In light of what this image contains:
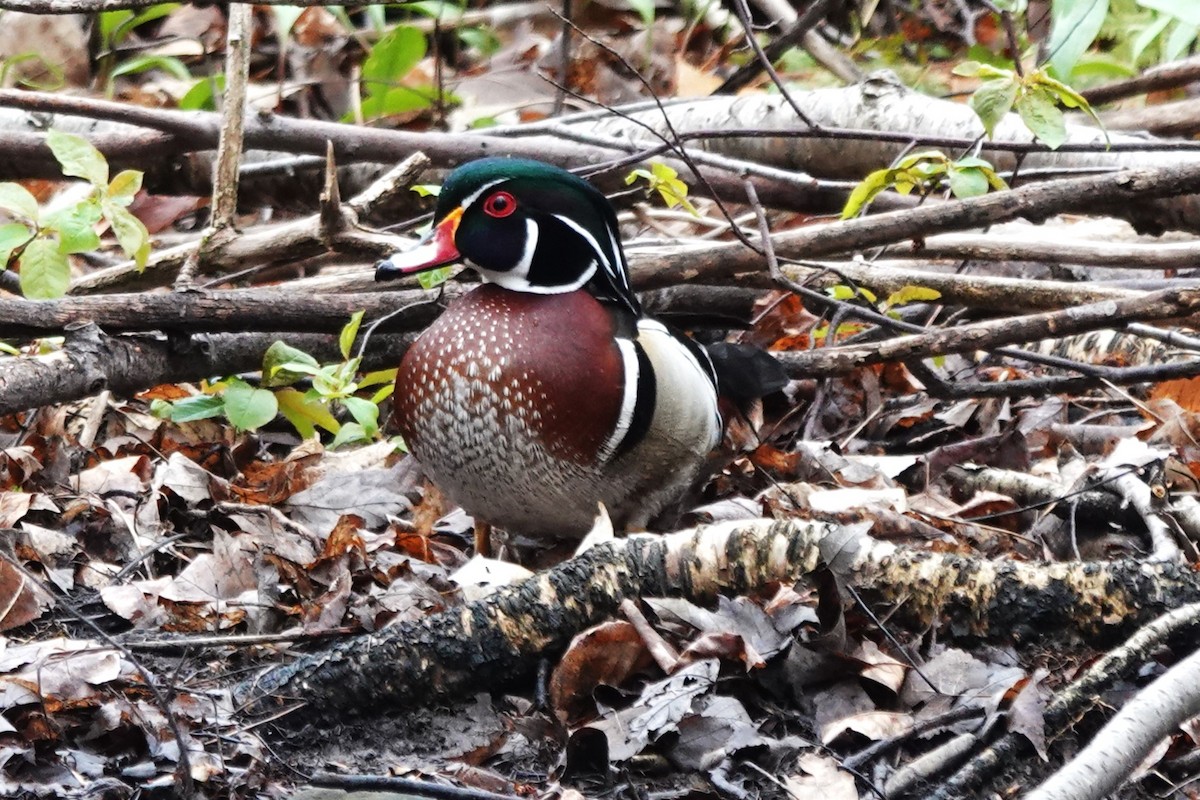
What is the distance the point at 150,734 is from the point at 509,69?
223 inches

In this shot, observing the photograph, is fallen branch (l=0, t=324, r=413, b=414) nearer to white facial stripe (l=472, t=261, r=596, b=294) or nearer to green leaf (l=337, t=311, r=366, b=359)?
green leaf (l=337, t=311, r=366, b=359)

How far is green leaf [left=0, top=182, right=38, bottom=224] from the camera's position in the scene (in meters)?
3.35

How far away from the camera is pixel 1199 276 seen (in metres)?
4.75

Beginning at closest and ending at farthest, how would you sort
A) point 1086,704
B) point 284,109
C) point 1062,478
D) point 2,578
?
1. point 1086,704
2. point 2,578
3. point 1062,478
4. point 284,109

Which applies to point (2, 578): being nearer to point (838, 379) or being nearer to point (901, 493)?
point (901, 493)

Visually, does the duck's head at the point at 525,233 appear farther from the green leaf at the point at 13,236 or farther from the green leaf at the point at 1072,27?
the green leaf at the point at 1072,27

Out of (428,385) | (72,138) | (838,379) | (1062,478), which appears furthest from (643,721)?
(838,379)

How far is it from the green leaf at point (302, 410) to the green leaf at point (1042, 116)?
6.53 feet

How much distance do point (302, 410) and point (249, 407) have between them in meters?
0.27

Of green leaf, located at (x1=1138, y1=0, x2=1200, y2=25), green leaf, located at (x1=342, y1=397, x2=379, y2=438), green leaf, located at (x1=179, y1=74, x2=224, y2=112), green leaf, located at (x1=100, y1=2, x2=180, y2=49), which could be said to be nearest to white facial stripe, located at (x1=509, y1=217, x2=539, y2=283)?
green leaf, located at (x1=342, y1=397, x2=379, y2=438)

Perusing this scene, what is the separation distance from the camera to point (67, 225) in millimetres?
3445

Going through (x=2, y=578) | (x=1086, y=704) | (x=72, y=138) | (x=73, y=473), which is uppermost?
(x=72, y=138)

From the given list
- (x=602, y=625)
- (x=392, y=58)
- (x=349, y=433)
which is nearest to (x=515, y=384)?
(x=602, y=625)

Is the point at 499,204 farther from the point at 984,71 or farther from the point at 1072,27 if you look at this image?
the point at 1072,27
